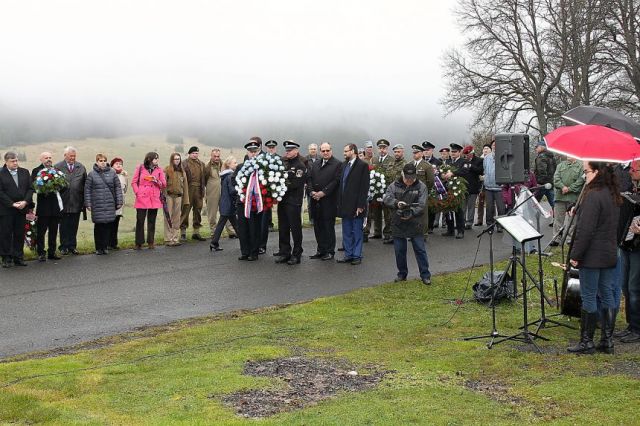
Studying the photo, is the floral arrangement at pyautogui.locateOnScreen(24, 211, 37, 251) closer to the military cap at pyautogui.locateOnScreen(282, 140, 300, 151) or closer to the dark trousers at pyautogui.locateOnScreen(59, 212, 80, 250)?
the dark trousers at pyautogui.locateOnScreen(59, 212, 80, 250)

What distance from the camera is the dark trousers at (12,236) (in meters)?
14.8

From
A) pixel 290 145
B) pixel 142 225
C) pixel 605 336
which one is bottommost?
pixel 605 336

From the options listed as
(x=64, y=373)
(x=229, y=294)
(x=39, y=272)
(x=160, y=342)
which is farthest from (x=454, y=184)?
(x=64, y=373)

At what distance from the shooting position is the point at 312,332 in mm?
10094

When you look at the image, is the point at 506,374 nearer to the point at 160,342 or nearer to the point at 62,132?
the point at 160,342

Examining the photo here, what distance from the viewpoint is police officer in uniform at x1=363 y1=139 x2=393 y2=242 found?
1888 cm

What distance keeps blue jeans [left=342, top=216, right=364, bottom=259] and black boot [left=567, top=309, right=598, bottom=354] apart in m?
7.13

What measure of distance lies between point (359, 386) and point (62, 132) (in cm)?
3988

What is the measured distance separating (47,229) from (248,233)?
4.22 m

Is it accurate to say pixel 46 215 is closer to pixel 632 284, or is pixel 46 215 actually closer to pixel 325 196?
pixel 325 196

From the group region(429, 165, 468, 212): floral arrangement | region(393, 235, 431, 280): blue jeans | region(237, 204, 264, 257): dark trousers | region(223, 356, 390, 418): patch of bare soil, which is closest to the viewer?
region(223, 356, 390, 418): patch of bare soil

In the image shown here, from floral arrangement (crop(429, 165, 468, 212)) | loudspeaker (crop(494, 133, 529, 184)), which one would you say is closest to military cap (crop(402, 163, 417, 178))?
loudspeaker (crop(494, 133, 529, 184))

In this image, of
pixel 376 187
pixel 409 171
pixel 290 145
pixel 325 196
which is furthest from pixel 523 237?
pixel 376 187

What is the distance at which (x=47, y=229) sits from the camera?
1622cm
